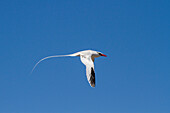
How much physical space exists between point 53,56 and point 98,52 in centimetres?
301

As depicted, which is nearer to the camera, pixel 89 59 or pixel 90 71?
pixel 90 71

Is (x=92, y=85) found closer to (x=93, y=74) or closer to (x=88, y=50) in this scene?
(x=93, y=74)

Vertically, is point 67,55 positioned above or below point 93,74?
above

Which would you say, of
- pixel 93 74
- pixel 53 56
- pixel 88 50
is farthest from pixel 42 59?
pixel 93 74

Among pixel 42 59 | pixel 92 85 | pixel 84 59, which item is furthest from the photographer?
pixel 42 59

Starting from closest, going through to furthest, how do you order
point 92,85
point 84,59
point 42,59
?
point 92,85, point 84,59, point 42,59

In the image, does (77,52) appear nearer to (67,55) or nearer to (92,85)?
(67,55)

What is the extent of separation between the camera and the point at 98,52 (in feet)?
79.9

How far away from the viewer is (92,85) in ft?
65.6

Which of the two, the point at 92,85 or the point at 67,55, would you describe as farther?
the point at 67,55

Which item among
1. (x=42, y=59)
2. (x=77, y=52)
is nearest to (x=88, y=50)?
(x=77, y=52)

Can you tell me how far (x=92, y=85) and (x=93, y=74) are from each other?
58 cm

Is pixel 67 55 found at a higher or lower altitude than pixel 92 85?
higher

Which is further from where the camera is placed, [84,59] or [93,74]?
[84,59]
